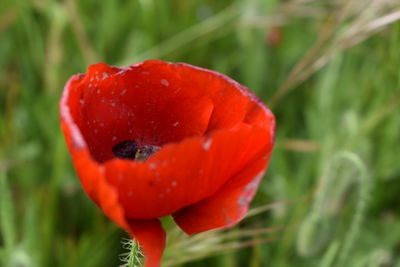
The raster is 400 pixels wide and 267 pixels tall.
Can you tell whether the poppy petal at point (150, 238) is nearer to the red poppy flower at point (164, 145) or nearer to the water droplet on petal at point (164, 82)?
the red poppy flower at point (164, 145)

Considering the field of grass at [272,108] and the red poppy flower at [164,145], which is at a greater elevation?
the red poppy flower at [164,145]

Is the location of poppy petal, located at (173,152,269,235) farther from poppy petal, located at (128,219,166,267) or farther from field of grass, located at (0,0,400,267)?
field of grass, located at (0,0,400,267)

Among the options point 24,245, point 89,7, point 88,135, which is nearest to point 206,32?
point 89,7

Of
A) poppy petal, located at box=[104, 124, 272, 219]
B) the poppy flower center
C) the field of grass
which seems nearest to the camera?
poppy petal, located at box=[104, 124, 272, 219]

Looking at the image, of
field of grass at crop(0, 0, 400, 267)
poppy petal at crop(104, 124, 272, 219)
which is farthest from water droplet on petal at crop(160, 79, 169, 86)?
field of grass at crop(0, 0, 400, 267)

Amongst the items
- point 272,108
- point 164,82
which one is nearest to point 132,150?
point 164,82

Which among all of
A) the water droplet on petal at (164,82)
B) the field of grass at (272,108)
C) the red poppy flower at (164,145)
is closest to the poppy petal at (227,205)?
the red poppy flower at (164,145)

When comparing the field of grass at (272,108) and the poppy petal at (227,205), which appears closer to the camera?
the poppy petal at (227,205)

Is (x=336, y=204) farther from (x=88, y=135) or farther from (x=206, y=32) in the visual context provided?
(x=88, y=135)

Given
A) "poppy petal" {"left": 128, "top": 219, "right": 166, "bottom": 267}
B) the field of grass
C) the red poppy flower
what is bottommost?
the field of grass
